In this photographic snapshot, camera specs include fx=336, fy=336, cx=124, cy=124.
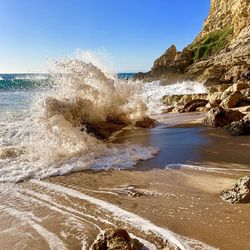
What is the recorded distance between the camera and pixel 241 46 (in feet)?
116

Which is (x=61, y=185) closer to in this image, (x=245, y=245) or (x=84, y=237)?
(x=84, y=237)

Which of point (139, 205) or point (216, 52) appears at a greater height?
point (216, 52)

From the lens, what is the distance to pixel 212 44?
174 ft

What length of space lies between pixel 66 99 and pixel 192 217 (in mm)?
6670

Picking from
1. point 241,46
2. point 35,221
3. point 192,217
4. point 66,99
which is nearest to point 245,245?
point 192,217

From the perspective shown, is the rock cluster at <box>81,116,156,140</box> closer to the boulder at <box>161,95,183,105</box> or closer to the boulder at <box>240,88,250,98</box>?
the boulder at <box>240,88,250,98</box>

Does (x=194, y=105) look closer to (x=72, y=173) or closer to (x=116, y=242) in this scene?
(x=72, y=173)

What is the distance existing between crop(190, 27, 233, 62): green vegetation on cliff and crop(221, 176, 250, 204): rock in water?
47.7m

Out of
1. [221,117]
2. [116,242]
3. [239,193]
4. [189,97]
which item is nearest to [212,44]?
[189,97]

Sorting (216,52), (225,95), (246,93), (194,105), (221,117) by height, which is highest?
(216,52)

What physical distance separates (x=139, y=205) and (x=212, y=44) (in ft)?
172

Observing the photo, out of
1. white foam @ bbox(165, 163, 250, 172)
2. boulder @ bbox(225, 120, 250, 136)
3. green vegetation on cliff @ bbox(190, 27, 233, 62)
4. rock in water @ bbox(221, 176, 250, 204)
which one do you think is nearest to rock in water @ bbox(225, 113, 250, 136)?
boulder @ bbox(225, 120, 250, 136)

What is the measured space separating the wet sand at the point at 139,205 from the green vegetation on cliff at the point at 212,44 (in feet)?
152

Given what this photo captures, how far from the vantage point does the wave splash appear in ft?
21.8
